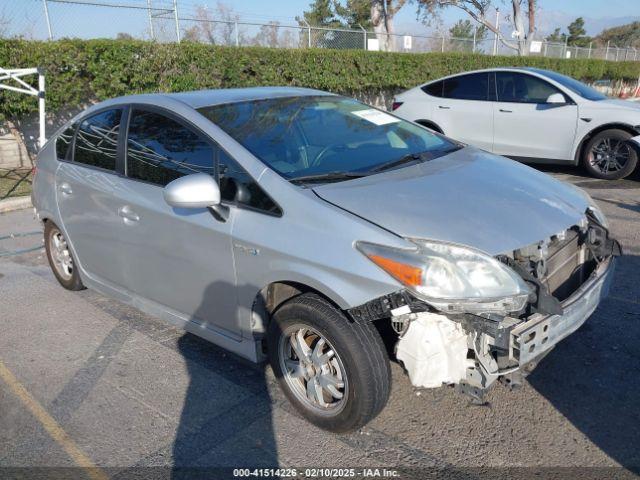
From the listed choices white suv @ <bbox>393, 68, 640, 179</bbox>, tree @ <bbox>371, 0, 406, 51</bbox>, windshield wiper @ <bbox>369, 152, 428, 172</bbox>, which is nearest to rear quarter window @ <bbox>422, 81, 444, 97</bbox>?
white suv @ <bbox>393, 68, 640, 179</bbox>

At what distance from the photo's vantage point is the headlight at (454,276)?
8.00 feet

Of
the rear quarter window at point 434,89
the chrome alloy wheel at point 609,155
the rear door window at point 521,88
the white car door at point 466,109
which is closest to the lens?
the chrome alloy wheel at point 609,155

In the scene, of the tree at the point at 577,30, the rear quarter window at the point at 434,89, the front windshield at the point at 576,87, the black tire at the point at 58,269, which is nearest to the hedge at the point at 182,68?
the rear quarter window at the point at 434,89

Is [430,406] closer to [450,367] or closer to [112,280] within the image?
[450,367]

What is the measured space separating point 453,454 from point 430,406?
0.41 metres

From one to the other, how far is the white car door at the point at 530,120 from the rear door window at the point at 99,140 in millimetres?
6369

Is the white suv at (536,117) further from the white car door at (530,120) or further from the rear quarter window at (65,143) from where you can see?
the rear quarter window at (65,143)

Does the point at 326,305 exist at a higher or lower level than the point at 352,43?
lower

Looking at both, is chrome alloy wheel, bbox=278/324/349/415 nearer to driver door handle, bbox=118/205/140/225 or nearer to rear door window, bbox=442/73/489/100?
driver door handle, bbox=118/205/140/225

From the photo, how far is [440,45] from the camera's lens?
2225cm

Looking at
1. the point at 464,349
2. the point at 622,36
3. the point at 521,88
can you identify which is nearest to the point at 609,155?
the point at 521,88

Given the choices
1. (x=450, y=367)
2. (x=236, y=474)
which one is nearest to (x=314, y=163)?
(x=450, y=367)

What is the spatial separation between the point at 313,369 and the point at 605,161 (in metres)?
6.88

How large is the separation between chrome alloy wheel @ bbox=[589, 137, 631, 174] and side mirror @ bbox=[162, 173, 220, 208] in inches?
272
